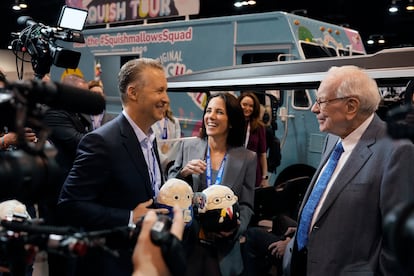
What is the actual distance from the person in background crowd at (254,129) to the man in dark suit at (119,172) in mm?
3472

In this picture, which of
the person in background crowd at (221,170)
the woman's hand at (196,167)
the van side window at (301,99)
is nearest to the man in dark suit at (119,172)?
the woman's hand at (196,167)

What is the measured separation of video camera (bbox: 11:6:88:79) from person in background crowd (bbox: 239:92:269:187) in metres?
2.70

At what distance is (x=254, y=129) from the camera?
242 inches

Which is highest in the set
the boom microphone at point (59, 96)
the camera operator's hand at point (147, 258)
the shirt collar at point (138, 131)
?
the boom microphone at point (59, 96)

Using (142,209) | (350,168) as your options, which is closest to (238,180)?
(350,168)

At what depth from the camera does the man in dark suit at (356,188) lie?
95.8 inches

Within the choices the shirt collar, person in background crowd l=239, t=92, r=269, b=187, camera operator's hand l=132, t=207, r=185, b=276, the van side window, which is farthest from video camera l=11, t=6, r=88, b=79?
the van side window

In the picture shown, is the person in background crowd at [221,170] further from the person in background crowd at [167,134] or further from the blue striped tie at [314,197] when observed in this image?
the person in background crowd at [167,134]

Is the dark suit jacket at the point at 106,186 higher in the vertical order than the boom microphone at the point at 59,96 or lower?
lower

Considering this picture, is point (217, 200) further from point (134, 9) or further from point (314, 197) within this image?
point (134, 9)

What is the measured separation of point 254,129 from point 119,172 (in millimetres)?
3841

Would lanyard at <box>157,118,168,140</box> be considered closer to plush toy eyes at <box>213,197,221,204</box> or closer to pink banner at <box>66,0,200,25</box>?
pink banner at <box>66,0,200,25</box>

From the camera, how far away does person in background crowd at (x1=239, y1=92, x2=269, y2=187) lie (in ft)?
20.0

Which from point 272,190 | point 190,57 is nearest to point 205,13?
point 190,57
